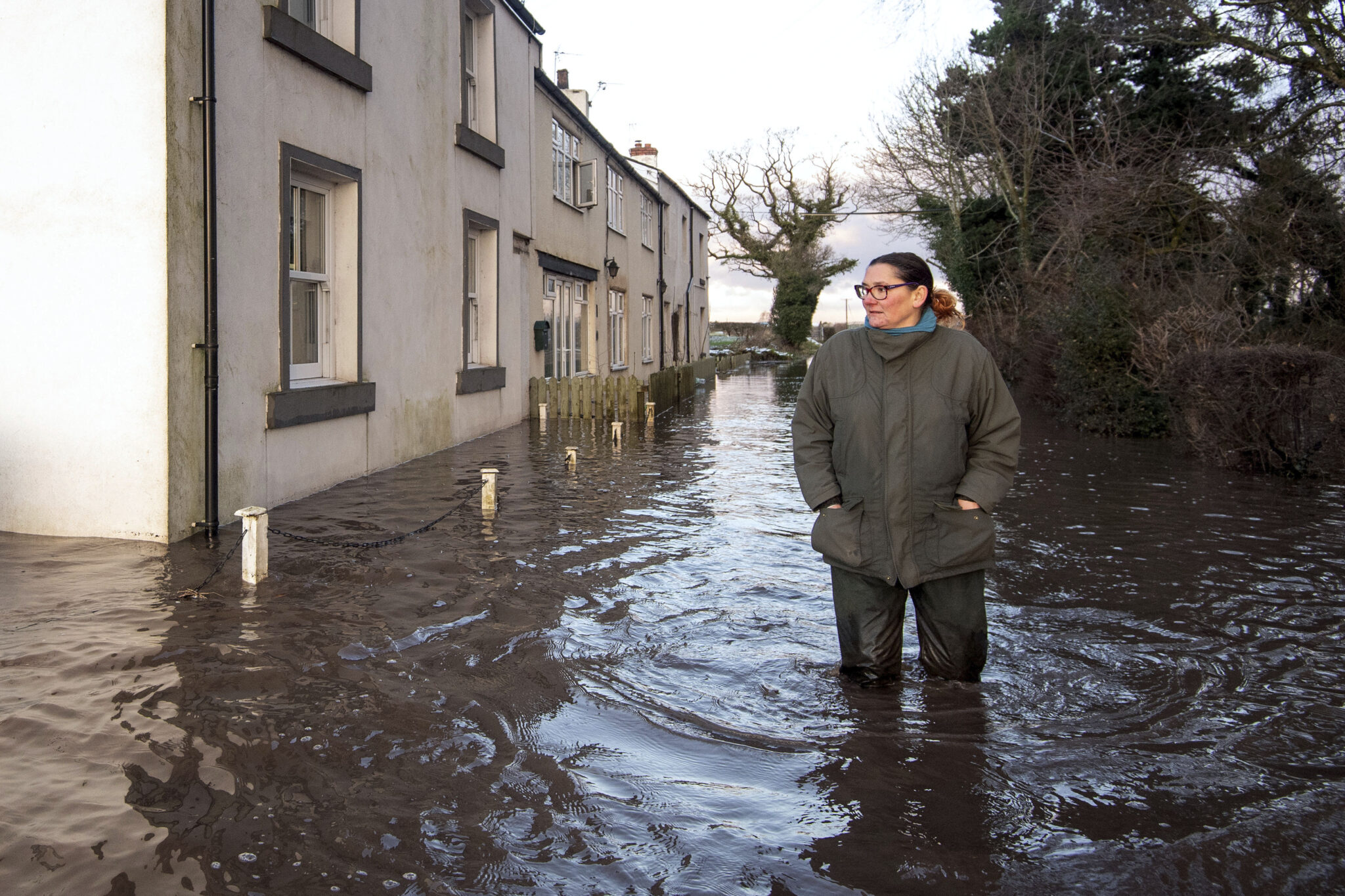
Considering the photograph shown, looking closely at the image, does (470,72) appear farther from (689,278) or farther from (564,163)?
(689,278)

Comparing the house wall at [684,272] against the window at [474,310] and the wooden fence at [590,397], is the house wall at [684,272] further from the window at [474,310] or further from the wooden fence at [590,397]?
the window at [474,310]

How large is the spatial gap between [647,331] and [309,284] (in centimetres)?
2179

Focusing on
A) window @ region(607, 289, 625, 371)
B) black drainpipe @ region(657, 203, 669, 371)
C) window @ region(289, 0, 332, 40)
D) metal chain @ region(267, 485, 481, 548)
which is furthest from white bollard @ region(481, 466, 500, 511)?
black drainpipe @ region(657, 203, 669, 371)

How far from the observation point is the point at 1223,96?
69.4 ft

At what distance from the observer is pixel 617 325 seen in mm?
26609

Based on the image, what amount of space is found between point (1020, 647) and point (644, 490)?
222 inches

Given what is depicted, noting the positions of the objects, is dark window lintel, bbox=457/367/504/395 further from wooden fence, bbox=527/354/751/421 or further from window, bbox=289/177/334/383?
window, bbox=289/177/334/383

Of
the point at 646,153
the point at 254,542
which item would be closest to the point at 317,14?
the point at 254,542

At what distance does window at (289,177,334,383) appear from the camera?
994 cm

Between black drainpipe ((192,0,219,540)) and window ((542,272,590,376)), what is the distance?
11393 millimetres

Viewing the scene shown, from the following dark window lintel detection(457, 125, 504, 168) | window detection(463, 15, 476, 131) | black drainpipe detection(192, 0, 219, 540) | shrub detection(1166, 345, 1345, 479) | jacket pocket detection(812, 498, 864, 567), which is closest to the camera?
jacket pocket detection(812, 498, 864, 567)

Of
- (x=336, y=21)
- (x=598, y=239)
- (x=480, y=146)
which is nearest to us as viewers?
(x=336, y=21)

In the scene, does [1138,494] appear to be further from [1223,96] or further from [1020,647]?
[1223,96]

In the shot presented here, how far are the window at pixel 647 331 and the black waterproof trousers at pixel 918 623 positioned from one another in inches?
991
